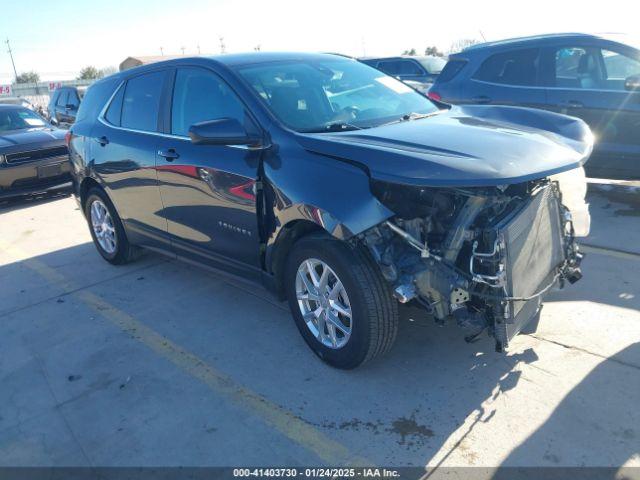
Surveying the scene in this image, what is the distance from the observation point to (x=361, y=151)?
9.74ft

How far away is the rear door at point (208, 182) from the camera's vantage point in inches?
143

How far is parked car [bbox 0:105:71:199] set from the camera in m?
8.43

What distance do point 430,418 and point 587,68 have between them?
5.05m

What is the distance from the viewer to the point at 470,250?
2906 millimetres

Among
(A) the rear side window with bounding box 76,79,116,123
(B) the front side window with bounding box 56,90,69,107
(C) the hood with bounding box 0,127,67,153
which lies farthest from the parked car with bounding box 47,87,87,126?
(A) the rear side window with bounding box 76,79,116,123

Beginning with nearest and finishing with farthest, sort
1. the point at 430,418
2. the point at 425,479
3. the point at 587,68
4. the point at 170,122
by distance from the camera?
1. the point at 425,479
2. the point at 430,418
3. the point at 170,122
4. the point at 587,68

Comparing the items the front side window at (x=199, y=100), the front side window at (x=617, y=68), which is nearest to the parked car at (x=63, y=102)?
the front side window at (x=199, y=100)

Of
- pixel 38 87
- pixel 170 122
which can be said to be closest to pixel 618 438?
pixel 170 122

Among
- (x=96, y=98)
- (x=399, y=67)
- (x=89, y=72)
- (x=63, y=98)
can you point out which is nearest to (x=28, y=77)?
(x=89, y=72)

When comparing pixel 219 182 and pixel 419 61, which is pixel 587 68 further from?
pixel 419 61

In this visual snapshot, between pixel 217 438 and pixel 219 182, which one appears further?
pixel 219 182

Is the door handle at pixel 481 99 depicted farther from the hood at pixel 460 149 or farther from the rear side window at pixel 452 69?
the hood at pixel 460 149

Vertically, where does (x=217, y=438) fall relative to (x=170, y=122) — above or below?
below

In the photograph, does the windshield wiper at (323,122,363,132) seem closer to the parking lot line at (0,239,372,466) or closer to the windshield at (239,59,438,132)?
the windshield at (239,59,438,132)
